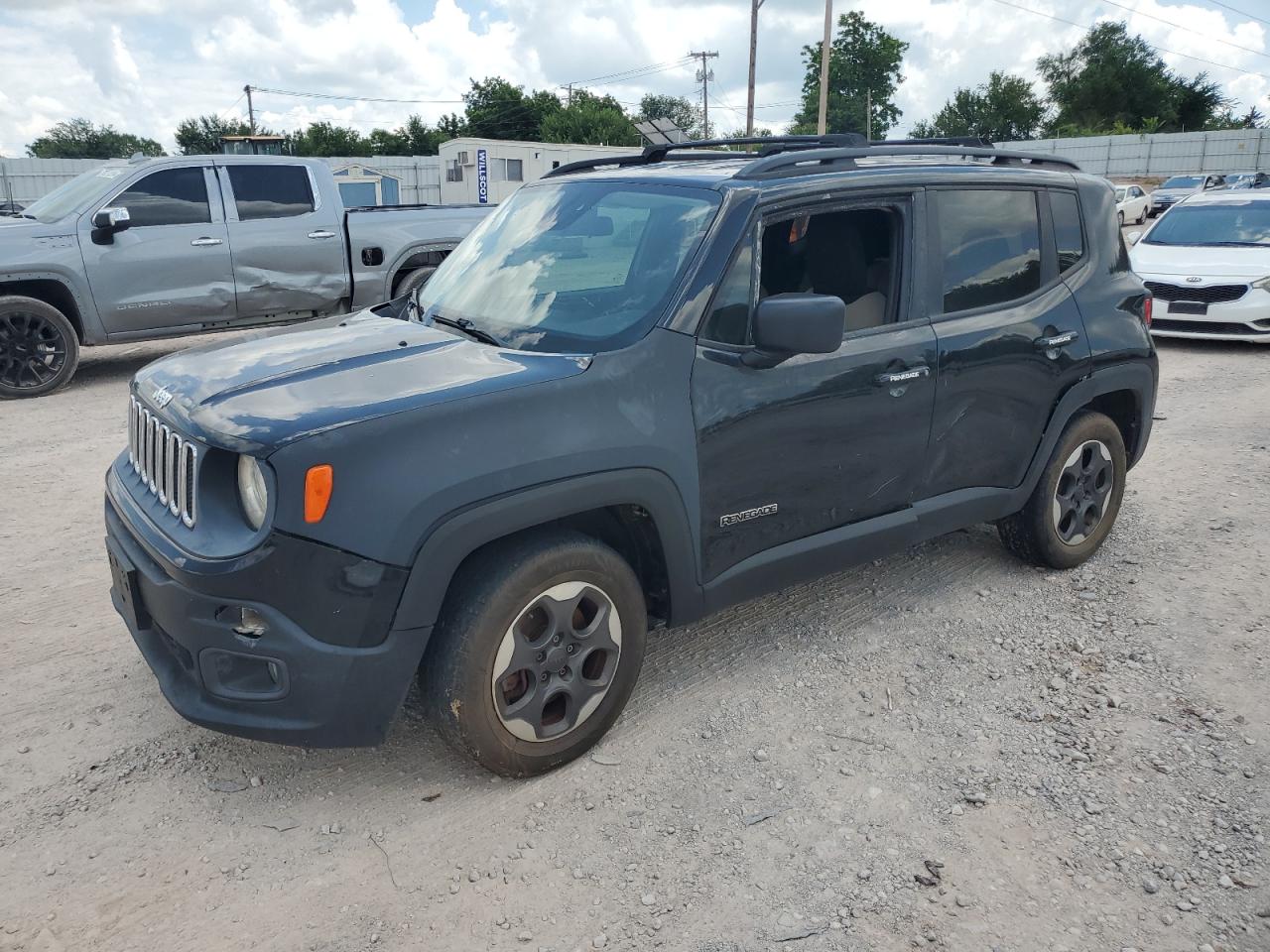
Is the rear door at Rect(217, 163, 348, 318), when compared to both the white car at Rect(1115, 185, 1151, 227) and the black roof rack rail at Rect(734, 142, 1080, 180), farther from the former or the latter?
the white car at Rect(1115, 185, 1151, 227)

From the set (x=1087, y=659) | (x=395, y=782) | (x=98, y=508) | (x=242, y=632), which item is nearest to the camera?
(x=242, y=632)

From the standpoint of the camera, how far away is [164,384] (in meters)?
3.18

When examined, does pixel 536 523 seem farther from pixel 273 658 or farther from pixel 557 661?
pixel 273 658

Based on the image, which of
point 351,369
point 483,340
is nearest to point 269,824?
point 351,369

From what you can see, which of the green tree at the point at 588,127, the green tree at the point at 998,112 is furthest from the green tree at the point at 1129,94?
the green tree at the point at 588,127

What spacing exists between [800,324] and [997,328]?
4.43ft

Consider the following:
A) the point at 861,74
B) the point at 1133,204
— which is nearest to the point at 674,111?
the point at 861,74

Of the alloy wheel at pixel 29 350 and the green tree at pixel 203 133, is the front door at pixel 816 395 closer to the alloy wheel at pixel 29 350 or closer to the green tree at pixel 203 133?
the alloy wheel at pixel 29 350

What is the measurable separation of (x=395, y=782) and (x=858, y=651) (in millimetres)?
1882

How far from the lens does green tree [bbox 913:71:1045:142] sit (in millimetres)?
75500

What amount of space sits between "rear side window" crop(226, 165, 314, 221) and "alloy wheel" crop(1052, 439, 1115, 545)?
750 centimetres

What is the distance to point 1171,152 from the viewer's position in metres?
48.6

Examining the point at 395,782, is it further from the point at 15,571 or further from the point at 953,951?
the point at 15,571

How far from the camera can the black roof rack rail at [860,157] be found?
138 inches
